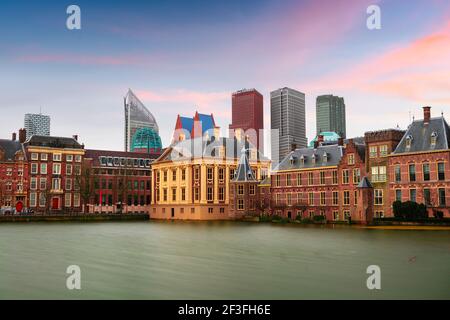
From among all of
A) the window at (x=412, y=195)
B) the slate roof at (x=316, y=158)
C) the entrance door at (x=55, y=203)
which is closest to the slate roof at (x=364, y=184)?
the window at (x=412, y=195)

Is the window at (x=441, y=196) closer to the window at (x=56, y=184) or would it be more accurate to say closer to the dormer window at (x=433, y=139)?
the dormer window at (x=433, y=139)

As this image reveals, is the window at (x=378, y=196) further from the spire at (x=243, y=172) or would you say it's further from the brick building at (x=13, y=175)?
the brick building at (x=13, y=175)

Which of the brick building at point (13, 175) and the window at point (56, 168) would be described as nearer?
the brick building at point (13, 175)

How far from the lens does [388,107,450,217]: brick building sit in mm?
62906

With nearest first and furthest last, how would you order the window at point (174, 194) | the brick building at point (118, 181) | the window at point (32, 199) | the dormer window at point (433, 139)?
the dormer window at point (433, 139) → the window at point (174, 194) → the window at point (32, 199) → the brick building at point (118, 181)

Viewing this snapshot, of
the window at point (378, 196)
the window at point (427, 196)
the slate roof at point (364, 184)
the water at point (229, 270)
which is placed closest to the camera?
the water at point (229, 270)

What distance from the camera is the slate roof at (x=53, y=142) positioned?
11569 cm

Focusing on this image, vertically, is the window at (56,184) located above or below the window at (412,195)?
above

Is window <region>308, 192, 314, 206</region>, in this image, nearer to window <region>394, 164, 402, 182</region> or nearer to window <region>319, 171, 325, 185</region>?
window <region>319, 171, 325, 185</region>

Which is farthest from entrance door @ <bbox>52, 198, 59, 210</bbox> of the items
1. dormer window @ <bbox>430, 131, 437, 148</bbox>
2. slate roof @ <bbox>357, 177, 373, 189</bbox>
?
dormer window @ <bbox>430, 131, 437, 148</bbox>

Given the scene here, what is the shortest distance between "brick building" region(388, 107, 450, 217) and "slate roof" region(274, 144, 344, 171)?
1159 cm

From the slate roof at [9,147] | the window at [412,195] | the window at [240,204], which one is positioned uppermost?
the slate roof at [9,147]

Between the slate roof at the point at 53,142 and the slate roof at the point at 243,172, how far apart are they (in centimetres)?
4529
